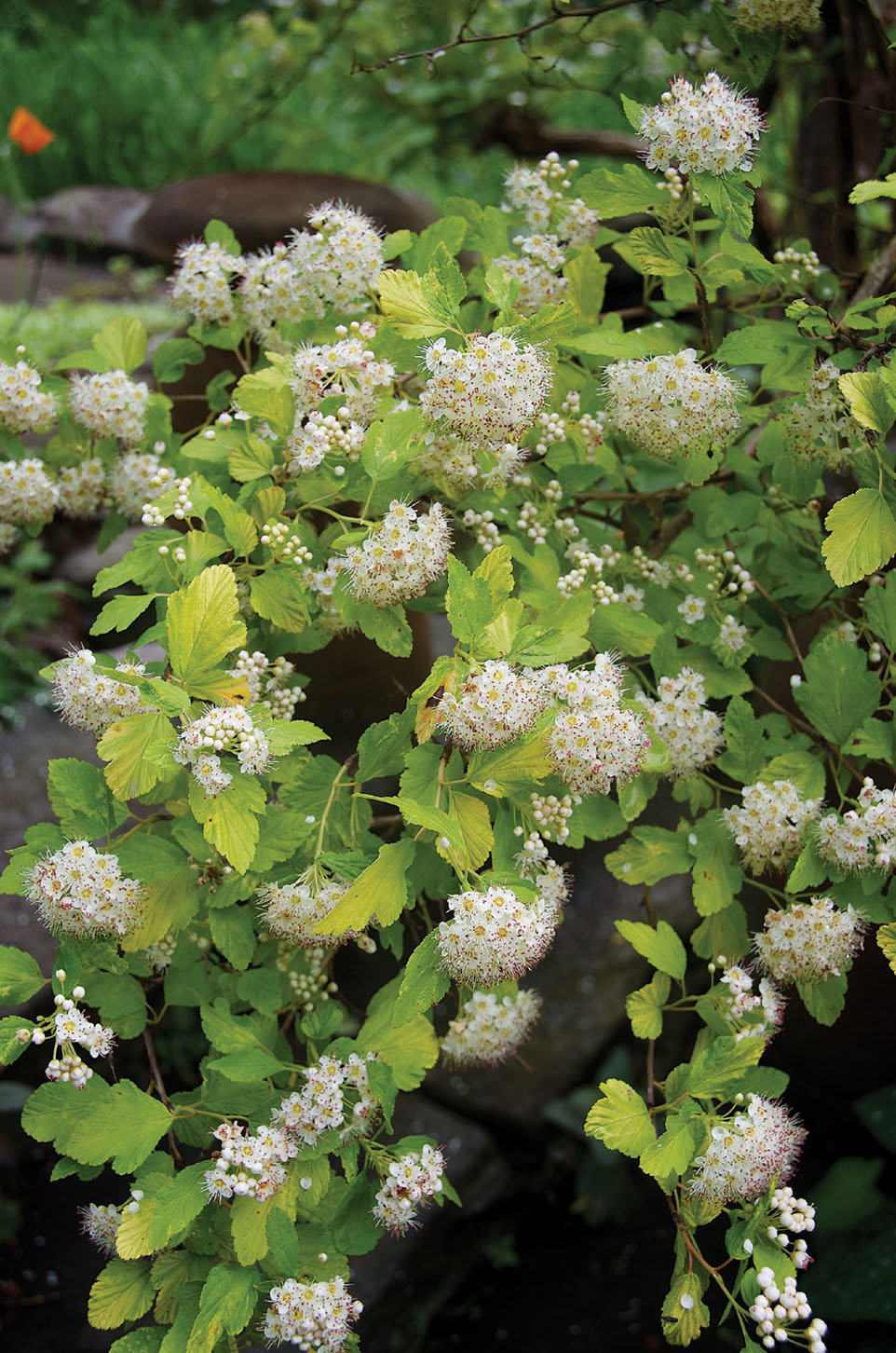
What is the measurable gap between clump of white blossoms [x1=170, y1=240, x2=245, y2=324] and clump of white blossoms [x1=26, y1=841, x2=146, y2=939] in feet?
2.35

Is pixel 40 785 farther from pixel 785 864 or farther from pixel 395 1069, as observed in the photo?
pixel 785 864

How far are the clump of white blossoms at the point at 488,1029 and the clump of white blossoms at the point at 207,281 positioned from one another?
3.01ft

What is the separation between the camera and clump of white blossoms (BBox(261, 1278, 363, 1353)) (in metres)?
0.99

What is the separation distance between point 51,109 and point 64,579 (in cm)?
318

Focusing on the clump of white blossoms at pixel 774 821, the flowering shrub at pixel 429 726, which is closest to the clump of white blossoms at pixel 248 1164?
the flowering shrub at pixel 429 726

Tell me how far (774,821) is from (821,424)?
1.48ft

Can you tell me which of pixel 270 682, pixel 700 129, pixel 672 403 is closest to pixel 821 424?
pixel 672 403

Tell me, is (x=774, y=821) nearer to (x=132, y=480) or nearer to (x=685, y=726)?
(x=685, y=726)

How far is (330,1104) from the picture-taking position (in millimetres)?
1058

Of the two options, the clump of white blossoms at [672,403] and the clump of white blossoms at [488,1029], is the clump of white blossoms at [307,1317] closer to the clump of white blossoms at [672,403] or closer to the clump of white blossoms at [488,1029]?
the clump of white blossoms at [488,1029]

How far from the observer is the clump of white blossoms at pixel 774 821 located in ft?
3.82

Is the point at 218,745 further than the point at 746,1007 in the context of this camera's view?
No

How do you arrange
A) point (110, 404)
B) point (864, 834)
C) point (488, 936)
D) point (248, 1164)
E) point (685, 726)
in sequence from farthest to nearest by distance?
point (110, 404) → point (685, 726) → point (864, 834) → point (248, 1164) → point (488, 936)

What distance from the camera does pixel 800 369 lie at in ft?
4.06
